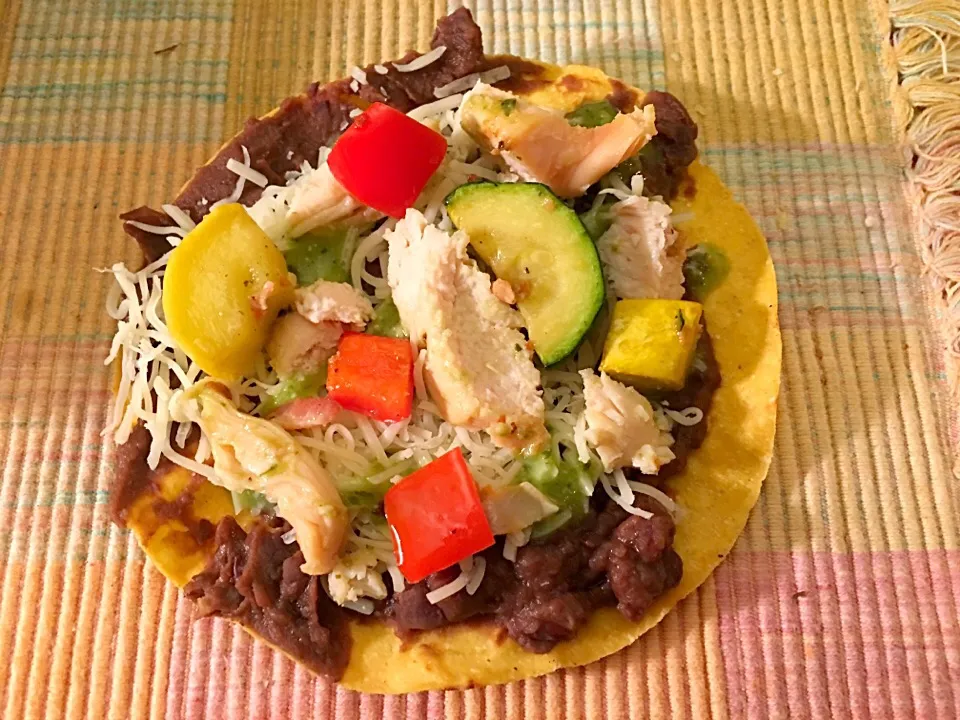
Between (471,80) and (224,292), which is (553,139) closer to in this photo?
(471,80)

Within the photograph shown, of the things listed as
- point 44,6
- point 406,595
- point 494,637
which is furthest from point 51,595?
point 44,6

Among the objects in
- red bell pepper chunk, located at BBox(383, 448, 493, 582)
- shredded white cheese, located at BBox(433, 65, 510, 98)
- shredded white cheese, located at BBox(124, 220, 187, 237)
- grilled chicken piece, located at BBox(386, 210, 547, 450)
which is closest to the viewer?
red bell pepper chunk, located at BBox(383, 448, 493, 582)

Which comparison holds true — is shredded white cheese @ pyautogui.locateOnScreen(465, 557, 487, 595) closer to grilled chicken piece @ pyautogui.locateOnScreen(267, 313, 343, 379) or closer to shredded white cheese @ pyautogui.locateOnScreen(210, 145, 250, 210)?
grilled chicken piece @ pyautogui.locateOnScreen(267, 313, 343, 379)

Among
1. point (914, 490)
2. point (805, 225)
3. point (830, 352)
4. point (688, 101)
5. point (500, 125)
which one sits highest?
point (500, 125)

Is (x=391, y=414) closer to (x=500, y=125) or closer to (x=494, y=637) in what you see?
(x=494, y=637)

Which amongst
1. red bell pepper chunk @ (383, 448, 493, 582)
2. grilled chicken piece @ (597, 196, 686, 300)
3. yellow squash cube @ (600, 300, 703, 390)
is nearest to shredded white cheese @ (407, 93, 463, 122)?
grilled chicken piece @ (597, 196, 686, 300)

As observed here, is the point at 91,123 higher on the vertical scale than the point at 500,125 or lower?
lower

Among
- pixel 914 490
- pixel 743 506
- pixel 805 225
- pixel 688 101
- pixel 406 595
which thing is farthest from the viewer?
pixel 688 101
